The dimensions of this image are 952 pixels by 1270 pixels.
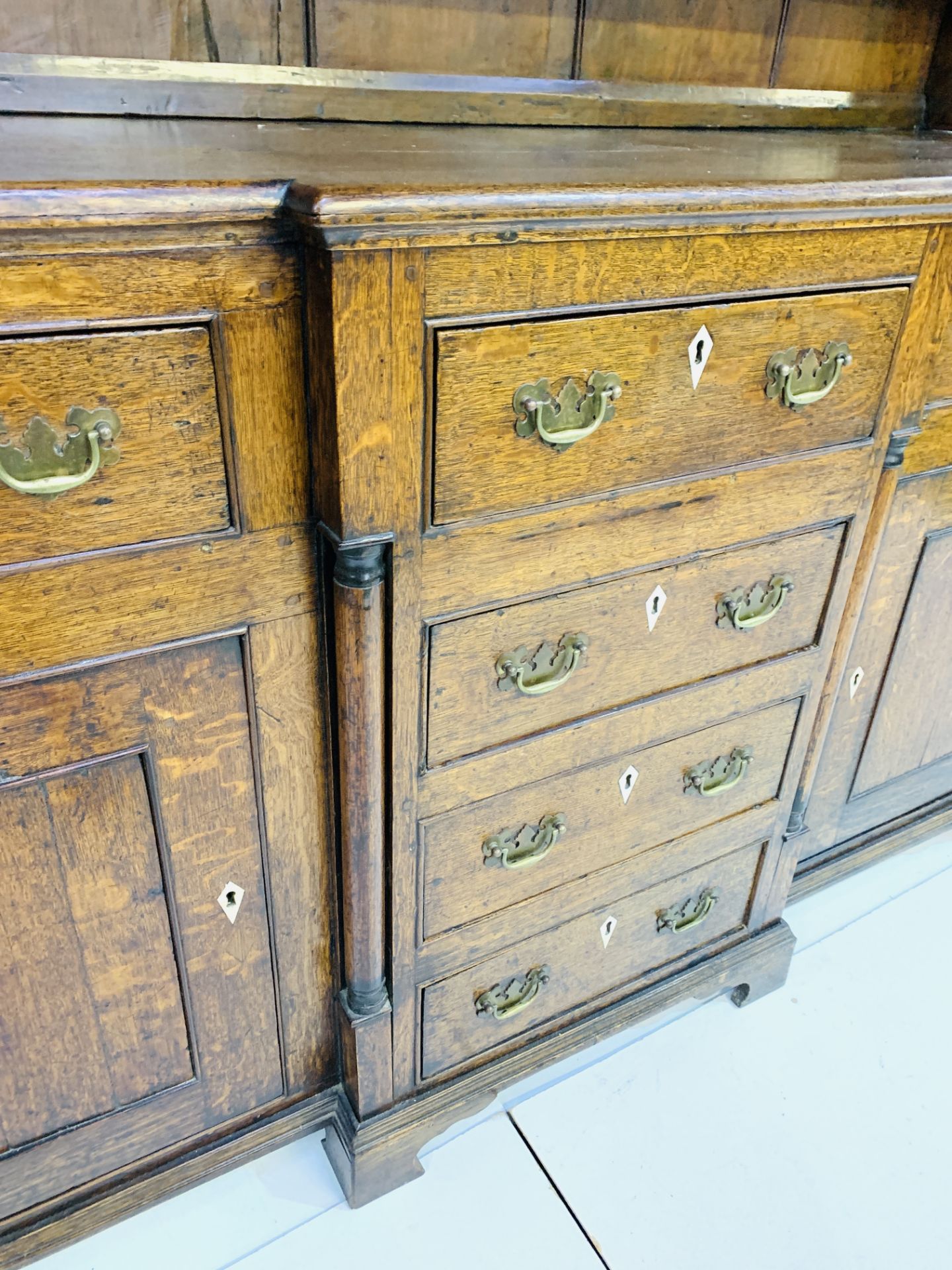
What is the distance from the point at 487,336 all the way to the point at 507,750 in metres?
0.42

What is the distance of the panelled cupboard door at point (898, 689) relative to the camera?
1.22 meters

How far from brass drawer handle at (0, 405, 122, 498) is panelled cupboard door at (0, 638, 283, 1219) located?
17 cm

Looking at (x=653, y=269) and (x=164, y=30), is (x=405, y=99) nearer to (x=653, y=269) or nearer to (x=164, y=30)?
(x=164, y=30)

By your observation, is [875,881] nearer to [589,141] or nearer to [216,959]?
[216,959]

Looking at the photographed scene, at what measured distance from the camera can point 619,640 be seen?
963 mm

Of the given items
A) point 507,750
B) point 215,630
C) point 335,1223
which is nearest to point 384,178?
point 215,630

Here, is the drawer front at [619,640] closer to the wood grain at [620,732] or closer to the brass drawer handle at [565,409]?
the wood grain at [620,732]

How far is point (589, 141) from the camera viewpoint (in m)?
1.02

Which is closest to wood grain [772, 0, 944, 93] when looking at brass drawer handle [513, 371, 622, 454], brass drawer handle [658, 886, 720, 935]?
brass drawer handle [513, 371, 622, 454]

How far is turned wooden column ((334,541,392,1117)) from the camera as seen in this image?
0.78 metres

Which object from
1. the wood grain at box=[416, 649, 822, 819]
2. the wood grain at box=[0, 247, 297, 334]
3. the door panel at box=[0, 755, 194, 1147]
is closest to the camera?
the wood grain at box=[0, 247, 297, 334]

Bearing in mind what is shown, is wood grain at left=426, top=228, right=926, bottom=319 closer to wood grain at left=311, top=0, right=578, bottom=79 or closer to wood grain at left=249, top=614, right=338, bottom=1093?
wood grain at left=249, top=614, right=338, bottom=1093

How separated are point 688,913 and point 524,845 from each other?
361 mm

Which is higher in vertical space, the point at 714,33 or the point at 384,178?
the point at 714,33
